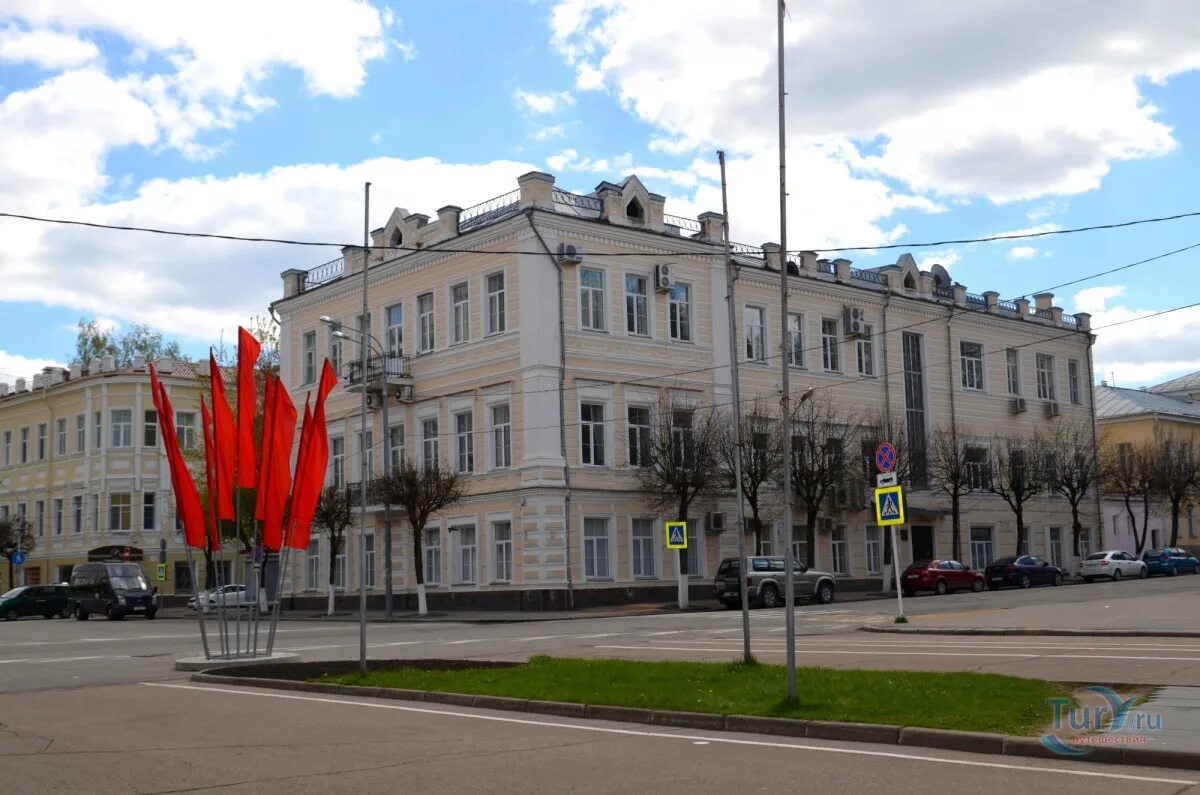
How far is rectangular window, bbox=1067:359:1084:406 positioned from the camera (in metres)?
61.1

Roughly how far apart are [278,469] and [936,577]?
31.0 metres

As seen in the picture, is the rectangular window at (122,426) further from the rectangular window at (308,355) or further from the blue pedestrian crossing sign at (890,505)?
the blue pedestrian crossing sign at (890,505)

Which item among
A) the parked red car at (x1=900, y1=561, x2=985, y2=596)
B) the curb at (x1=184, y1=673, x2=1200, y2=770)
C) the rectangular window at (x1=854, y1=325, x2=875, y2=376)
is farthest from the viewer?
the rectangular window at (x1=854, y1=325, x2=875, y2=376)

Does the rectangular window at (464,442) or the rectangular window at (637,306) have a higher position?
the rectangular window at (637,306)

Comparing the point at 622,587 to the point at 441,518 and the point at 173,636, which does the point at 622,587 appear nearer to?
the point at 441,518

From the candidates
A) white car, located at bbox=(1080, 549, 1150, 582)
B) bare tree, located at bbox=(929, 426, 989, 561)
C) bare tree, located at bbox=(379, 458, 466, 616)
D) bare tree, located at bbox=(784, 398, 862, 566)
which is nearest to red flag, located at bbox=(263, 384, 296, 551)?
bare tree, located at bbox=(379, 458, 466, 616)

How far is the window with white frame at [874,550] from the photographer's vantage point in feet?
166

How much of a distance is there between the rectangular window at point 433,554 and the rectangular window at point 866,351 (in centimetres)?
1874

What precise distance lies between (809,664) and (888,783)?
8520 mm

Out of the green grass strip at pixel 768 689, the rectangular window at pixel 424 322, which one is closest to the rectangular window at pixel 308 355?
the rectangular window at pixel 424 322

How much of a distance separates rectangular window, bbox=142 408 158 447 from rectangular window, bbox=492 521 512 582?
31.0 meters

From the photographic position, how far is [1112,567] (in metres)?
52.7

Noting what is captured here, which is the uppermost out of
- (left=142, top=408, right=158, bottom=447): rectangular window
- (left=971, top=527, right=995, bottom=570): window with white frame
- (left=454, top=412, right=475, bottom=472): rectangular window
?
(left=142, top=408, right=158, bottom=447): rectangular window

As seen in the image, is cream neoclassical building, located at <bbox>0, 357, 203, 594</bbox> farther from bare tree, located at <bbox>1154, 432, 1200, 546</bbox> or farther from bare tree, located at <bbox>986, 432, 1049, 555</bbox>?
bare tree, located at <bbox>1154, 432, 1200, 546</bbox>
